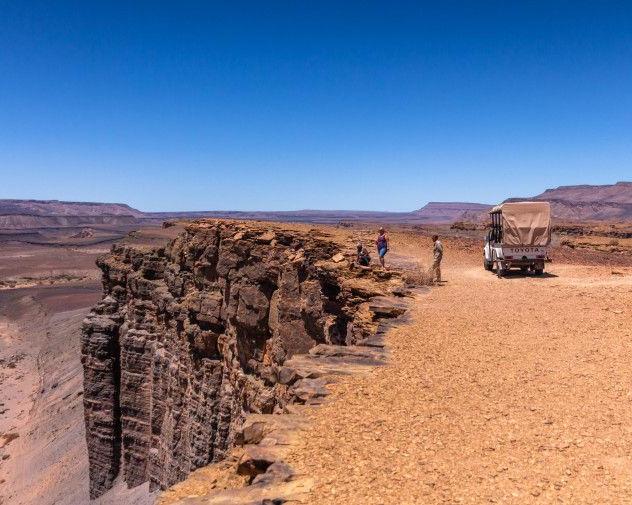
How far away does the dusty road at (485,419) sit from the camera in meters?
5.75

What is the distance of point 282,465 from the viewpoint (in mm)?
6359

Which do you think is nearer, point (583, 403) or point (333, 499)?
point (333, 499)

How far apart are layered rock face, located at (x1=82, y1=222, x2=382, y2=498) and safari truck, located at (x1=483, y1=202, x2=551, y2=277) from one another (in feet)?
22.1

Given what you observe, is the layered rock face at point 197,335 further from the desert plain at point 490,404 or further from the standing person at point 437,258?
the desert plain at point 490,404

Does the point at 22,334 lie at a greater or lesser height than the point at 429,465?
lesser

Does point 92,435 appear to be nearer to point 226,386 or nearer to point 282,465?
point 226,386

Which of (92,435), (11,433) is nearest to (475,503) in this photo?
(92,435)

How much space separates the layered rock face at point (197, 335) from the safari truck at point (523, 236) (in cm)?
673

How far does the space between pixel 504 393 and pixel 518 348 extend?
2.64m

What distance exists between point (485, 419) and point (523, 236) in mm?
14221

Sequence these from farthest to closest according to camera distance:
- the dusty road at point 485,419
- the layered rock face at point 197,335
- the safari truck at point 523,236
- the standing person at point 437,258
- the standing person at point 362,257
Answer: the safari truck at point 523,236 → the standing person at point 362,257 → the layered rock face at point 197,335 → the standing person at point 437,258 → the dusty road at point 485,419

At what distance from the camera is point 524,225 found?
789 inches

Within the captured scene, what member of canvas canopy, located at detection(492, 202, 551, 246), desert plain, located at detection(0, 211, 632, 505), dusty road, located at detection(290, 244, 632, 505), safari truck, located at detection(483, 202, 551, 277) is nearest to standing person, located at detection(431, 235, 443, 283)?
desert plain, located at detection(0, 211, 632, 505)

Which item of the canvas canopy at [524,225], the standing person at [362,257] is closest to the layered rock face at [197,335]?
the standing person at [362,257]
